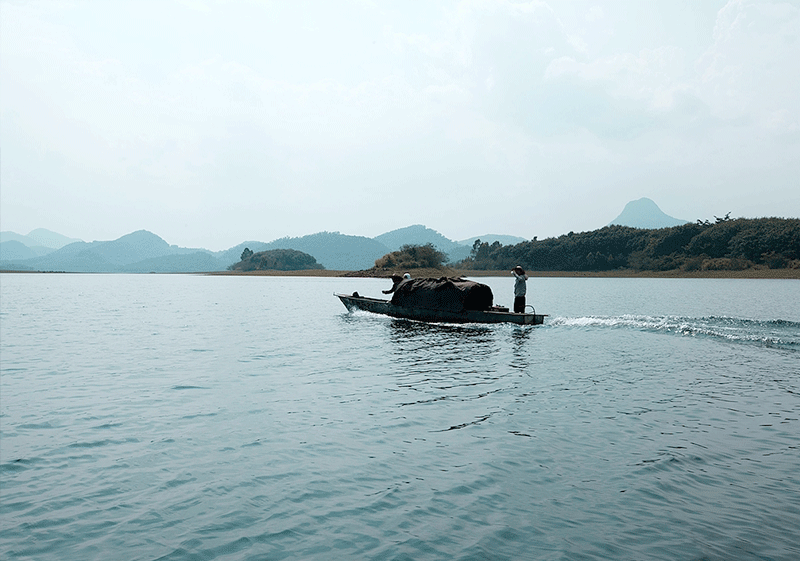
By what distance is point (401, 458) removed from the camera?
11164 mm

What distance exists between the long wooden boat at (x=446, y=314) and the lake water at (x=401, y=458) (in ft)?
42.2

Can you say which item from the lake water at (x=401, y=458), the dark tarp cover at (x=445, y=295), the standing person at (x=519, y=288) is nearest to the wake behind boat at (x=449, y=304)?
the dark tarp cover at (x=445, y=295)

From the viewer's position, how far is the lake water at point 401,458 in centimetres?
781

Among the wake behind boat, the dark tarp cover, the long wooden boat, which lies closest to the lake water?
the long wooden boat

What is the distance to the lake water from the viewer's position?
781 centimetres

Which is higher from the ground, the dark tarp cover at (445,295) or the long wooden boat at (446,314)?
→ the dark tarp cover at (445,295)

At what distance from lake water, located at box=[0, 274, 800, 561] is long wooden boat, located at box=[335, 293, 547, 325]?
12.9 metres

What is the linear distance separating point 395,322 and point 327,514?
1324 inches

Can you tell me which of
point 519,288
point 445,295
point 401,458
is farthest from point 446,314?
point 401,458

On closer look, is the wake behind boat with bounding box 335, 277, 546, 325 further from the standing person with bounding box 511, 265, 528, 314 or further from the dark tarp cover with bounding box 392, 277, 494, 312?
the standing person with bounding box 511, 265, 528, 314

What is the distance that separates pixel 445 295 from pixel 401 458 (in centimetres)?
2919

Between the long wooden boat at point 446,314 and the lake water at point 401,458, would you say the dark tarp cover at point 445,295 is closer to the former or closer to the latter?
the long wooden boat at point 446,314

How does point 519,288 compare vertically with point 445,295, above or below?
above

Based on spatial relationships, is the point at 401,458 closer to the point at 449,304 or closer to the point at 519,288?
the point at 519,288
